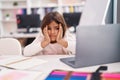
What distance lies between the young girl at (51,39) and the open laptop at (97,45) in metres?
0.44

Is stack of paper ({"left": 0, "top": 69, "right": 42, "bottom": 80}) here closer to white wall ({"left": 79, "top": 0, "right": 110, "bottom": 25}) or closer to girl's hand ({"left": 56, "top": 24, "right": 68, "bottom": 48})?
girl's hand ({"left": 56, "top": 24, "right": 68, "bottom": 48})

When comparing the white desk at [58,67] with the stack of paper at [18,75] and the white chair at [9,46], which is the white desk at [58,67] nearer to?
the stack of paper at [18,75]

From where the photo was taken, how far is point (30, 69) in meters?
1.25

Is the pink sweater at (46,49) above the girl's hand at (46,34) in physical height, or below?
below

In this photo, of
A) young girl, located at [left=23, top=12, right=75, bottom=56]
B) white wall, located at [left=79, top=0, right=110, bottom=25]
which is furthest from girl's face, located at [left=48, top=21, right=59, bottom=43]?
white wall, located at [left=79, top=0, right=110, bottom=25]

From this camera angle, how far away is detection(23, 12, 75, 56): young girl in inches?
68.3

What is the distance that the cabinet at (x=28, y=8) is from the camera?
4754 millimetres

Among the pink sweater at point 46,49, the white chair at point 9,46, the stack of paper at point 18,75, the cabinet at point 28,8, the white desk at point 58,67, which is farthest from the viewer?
the cabinet at point 28,8

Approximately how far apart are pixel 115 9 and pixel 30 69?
1279mm

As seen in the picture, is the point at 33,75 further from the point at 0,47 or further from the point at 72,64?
the point at 0,47

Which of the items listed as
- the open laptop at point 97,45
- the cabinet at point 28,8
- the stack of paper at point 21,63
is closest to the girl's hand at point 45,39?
the stack of paper at point 21,63

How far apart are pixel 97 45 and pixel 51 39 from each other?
2.10 ft

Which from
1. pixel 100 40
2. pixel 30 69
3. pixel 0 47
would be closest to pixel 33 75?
pixel 30 69

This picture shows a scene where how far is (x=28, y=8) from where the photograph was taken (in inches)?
189
